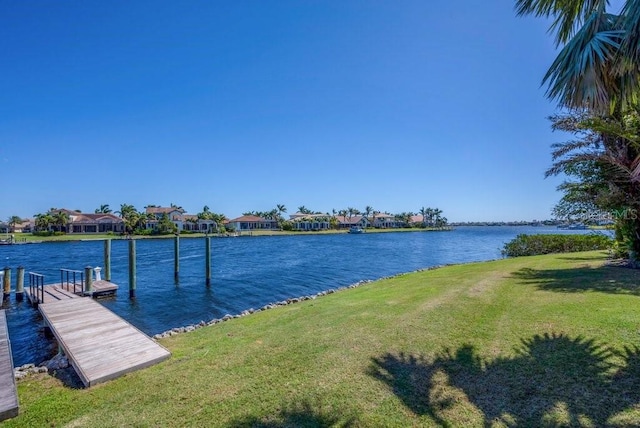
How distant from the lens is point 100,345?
6602mm

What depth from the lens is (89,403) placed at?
174 inches

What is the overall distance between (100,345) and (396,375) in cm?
596

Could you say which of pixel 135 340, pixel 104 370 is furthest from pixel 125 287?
pixel 104 370

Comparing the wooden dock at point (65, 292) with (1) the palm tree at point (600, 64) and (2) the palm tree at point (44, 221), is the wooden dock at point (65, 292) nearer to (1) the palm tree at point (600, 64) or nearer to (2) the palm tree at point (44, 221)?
A: (1) the palm tree at point (600, 64)

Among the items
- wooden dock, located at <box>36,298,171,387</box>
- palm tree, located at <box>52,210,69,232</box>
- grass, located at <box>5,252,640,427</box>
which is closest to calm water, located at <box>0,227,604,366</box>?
wooden dock, located at <box>36,298,171,387</box>

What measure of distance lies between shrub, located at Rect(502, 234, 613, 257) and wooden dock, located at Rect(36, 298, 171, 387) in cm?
2553

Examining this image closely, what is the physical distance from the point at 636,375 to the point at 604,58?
3954 mm

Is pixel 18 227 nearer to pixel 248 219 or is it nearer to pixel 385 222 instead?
pixel 248 219

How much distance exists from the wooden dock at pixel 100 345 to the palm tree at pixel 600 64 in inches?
298

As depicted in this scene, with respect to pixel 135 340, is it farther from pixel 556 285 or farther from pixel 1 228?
pixel 1 228

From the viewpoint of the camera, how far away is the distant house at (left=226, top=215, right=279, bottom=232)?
92.7m

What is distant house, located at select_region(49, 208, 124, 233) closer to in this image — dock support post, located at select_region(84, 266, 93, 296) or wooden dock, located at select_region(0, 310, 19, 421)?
dock support post, located at select_region(84, 266, 93, 296)

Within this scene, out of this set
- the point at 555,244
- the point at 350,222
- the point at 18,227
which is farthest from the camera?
the point at 350,222

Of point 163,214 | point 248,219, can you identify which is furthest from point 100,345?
point 248,219
